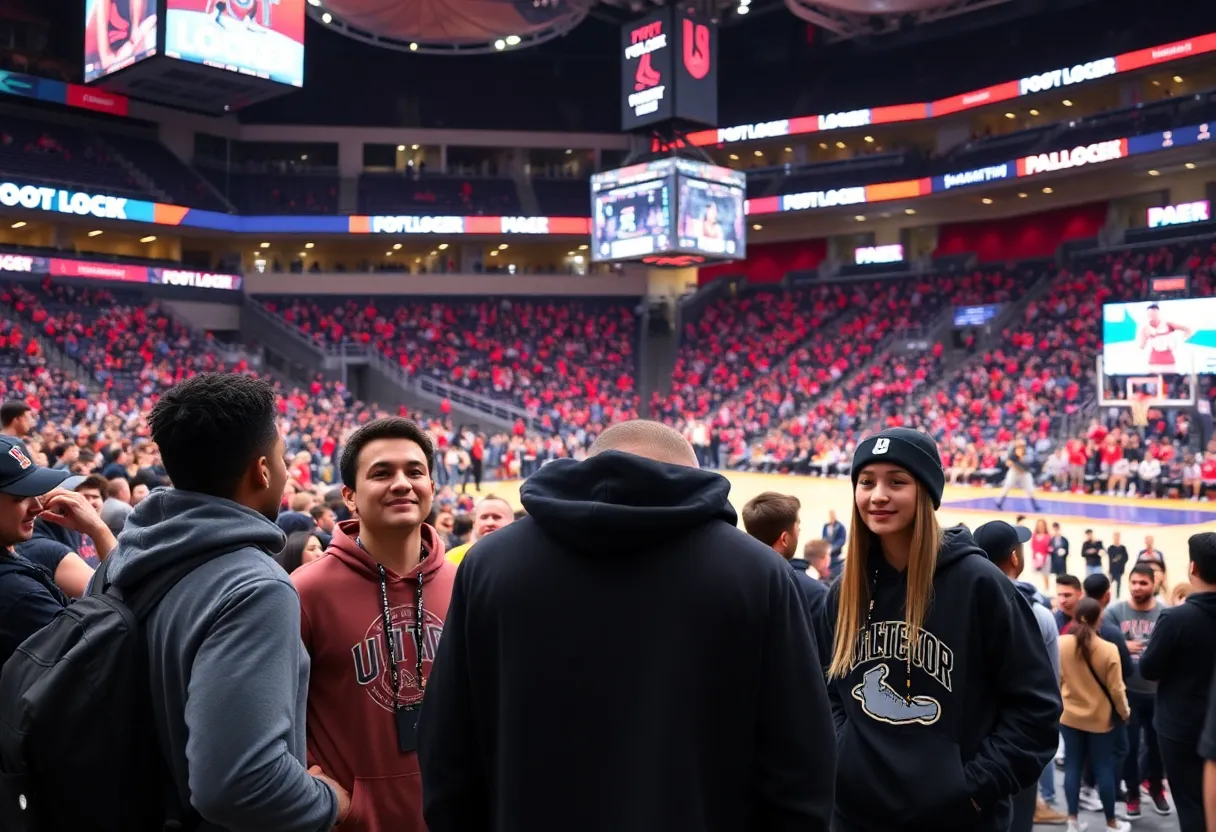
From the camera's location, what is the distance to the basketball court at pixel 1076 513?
16.1 meters

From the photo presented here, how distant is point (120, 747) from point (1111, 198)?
33.5 metres

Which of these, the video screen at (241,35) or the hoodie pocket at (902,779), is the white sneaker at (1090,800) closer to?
the hoodie pocket at (902,779)

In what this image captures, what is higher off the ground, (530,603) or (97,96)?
(97,96)

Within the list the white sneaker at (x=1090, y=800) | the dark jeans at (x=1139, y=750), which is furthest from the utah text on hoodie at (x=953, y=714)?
the white sneaker at (x=1090, y=800)

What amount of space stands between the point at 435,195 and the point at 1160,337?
25118mm

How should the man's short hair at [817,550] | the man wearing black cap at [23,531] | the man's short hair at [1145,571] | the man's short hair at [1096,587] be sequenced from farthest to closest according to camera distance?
the man's short hair at [817,550], the man's short hair at [1145,571], the man's short hair at [1096,587], the man wearing black cap at [23,531]

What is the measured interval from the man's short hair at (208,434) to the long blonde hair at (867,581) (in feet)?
5.36

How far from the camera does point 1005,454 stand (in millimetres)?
23859

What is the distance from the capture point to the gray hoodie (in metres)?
1.96

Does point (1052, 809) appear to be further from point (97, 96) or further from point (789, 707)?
point (97, 96)

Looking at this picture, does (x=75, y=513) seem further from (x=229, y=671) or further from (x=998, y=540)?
(x=998, y=540)

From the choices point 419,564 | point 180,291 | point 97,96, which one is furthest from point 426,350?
point 419,564

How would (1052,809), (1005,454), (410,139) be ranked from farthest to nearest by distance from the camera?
(410,139)
(1005,454)
(1052,809)

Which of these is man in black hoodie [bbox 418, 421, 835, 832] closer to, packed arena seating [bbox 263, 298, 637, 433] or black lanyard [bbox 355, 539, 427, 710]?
black lanyard [bbox 355, 539, 427, 710]
